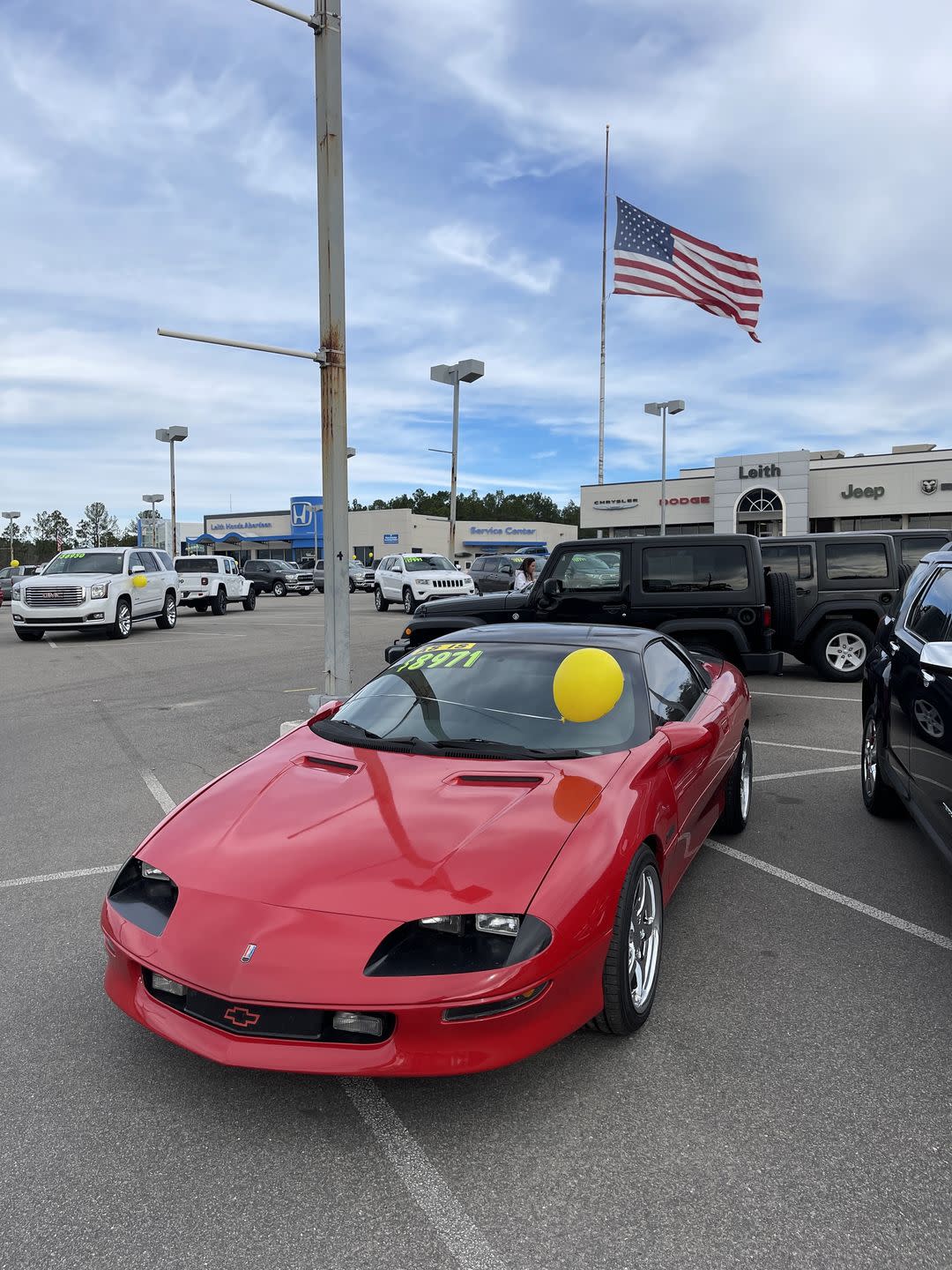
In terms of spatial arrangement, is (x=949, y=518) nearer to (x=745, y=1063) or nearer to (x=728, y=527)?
(x=728, y=527)

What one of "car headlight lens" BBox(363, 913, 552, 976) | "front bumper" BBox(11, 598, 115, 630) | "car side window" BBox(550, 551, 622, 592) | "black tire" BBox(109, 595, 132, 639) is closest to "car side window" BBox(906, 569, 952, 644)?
"car headlight lens" BBox(363, 913, 552, 976)

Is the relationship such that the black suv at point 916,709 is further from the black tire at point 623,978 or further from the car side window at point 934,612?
the black tire at point 623,978

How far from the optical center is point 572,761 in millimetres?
3500

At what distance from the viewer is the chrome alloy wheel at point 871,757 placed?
18.5 ft

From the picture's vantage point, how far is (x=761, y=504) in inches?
1871

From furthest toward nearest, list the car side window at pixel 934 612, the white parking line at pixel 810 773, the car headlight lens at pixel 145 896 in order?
the white parking line at pixel 810 773, the car side window at pixel 934 612, the car headlight lens at pixel 145 896

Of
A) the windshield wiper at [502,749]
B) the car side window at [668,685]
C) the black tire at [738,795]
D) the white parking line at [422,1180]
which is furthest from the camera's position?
the black tire at [738,795]

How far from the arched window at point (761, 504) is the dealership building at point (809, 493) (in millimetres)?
46

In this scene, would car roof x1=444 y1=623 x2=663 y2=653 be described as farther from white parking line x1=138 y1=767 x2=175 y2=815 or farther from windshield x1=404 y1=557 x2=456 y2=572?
windshield x1=404 y1=557 x2=456 y2=572

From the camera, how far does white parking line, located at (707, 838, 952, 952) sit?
Result: 3.97m

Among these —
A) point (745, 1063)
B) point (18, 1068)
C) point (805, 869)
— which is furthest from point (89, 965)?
point (805, 869)

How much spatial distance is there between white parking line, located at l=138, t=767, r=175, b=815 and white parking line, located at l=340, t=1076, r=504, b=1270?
141 inches

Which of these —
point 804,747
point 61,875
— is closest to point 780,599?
point 804,747

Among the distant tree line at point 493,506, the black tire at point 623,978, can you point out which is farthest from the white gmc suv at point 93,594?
the distant tree line at point 493,506
